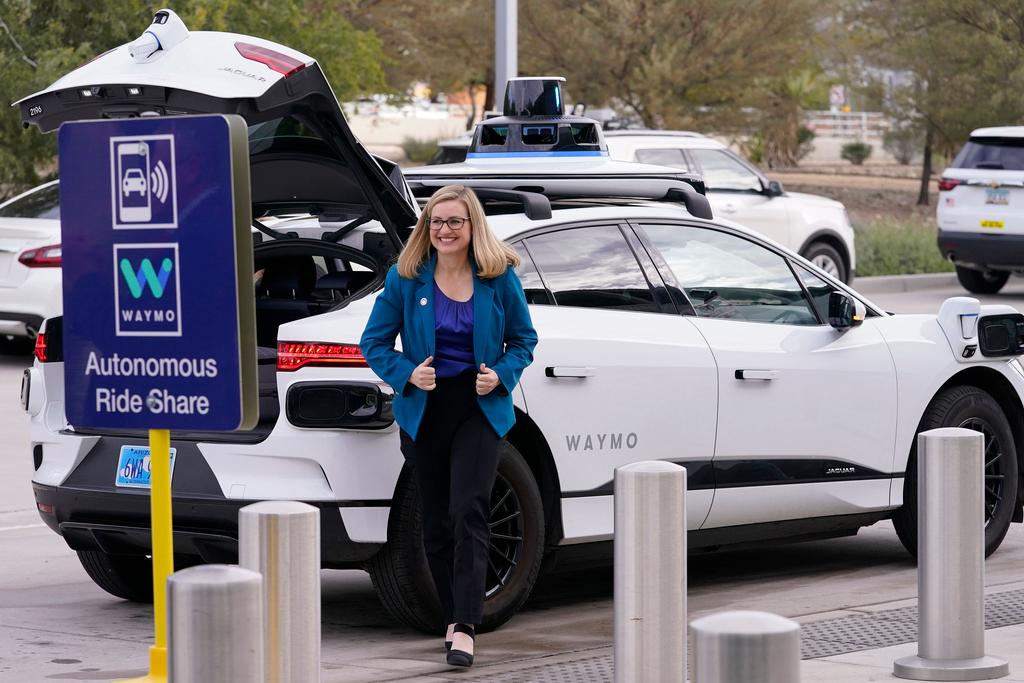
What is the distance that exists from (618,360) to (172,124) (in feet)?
7.70

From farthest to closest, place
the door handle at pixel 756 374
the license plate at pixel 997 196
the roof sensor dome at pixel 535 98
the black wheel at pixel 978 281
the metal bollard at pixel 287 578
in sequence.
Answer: the black wheel at pixel 978 281, the license plate at pixel 997 196, the roof sensor dome at pixel 535 98, the door handle at pixel 756 374, the metal bollard at pixel 287 578

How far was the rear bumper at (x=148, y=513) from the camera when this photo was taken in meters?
6.39

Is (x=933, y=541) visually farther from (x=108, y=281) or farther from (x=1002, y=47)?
(x=1002, y=47)

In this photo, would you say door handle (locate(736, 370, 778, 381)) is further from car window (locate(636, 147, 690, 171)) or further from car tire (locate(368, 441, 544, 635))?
car window (locate(636, 147, 690, 171))

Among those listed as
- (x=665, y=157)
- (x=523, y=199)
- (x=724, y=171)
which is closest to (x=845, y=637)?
Answer: (x=523, y=199)

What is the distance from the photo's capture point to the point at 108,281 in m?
5.19

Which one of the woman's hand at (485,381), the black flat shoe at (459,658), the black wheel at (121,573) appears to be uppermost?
the woman's hand at (485,381)

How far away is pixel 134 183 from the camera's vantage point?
5133 mm

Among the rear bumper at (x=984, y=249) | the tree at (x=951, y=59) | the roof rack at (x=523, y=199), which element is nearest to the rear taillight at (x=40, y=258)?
the roof rack at (x=523, y=199)

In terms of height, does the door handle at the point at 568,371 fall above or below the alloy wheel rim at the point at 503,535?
above

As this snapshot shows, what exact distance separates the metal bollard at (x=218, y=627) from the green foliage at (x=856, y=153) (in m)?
53.7

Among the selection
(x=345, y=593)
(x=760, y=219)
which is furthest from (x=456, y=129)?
(x=345, y=593)

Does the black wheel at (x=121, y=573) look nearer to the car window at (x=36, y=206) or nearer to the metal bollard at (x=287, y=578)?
the metal bollard at (x=287, y=578)

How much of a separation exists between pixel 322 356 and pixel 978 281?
17.1m
